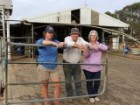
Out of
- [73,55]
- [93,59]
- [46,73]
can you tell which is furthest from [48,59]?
[93,59]

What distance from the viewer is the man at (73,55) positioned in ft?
22.6

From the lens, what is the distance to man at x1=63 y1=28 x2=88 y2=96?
22.6ft

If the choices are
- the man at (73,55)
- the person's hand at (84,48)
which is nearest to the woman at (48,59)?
the man at (73,55)

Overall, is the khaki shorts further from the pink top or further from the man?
the pink top

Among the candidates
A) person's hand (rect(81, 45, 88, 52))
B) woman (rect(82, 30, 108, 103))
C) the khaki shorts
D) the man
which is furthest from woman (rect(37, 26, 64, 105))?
woman (rect(82, 30, 108, 103))

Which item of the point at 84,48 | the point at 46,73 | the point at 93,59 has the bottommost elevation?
the point at 46,73

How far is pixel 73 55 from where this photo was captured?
7.07 metres

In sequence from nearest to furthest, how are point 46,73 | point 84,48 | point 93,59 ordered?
point 46,73, point 84,48, point 93,59

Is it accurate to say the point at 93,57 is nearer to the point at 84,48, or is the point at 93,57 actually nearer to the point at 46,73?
the point at 84,48

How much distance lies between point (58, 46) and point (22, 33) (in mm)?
28084

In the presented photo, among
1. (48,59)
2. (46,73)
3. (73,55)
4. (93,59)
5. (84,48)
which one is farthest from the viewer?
(93,59)

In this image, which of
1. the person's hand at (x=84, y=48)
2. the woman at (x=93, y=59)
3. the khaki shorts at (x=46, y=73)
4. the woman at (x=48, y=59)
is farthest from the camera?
the woman at (x=93, y=59)

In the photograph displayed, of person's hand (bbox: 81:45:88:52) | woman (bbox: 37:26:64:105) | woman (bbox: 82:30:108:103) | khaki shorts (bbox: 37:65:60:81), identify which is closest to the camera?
woman (bbox: 37:26:64:105)

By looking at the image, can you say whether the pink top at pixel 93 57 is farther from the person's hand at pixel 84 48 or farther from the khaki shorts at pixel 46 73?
the khaki shorts at pixel 46 73
